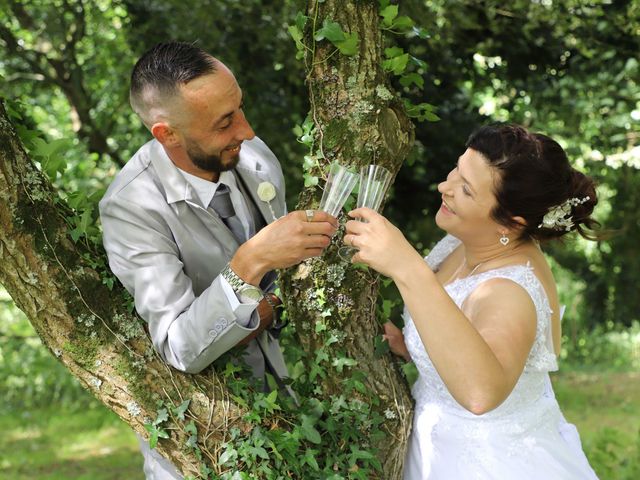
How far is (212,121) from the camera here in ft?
9.50

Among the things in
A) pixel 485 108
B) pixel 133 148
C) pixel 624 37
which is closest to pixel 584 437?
pixel 485 108

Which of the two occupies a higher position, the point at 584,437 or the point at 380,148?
the point at 380,148

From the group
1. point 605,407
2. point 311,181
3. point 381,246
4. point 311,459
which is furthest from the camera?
point 605,407

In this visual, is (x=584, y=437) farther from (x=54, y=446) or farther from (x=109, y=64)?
(x=109, y=64)

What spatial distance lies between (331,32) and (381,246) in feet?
2.56

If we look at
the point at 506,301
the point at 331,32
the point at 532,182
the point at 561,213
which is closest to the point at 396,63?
the point at 331,32

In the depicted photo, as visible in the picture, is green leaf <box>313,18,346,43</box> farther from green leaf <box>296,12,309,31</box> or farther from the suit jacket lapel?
the suit jacket lapel

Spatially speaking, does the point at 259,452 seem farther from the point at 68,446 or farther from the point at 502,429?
the point at 68,446

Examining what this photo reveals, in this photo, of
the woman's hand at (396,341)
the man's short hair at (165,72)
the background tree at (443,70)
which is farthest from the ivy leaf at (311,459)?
the background tree at (443,70)

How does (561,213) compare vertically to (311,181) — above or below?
below

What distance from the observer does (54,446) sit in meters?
7.74

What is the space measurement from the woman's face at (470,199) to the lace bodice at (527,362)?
0.17 metres

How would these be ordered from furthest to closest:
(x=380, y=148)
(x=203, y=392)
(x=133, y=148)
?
(x=133, y=148), (x=380, y=148), (x=203, y=392)

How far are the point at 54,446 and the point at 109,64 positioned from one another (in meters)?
3.54
